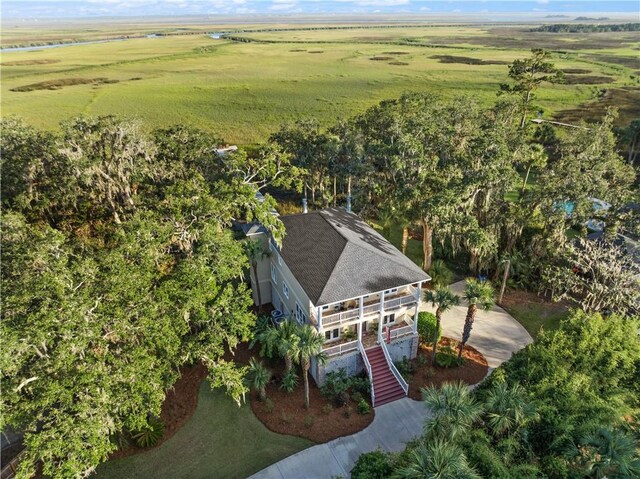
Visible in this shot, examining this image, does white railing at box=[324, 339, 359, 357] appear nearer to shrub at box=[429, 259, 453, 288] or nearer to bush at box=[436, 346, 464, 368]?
bush at box=[436, 346, 464, 368]

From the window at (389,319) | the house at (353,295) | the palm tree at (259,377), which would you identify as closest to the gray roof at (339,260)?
the house at (353,295)

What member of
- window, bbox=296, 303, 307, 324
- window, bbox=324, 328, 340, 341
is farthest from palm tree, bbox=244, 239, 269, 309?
window, bbox=324, 328, 340, 341

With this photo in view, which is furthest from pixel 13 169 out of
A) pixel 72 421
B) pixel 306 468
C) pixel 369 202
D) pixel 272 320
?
pixel 306 468

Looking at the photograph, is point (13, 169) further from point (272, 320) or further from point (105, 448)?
point (105, 448)

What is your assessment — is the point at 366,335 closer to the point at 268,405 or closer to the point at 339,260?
the point at 339,260

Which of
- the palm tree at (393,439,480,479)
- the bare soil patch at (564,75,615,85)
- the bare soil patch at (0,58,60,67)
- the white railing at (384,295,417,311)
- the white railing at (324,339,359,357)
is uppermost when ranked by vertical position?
the bare soil patch at (0,58,60,67)

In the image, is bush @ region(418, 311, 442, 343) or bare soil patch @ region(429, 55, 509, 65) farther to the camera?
bare soil patch @ region(429, 55, 509, 65)

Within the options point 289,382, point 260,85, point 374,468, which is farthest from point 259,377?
point 260,85
